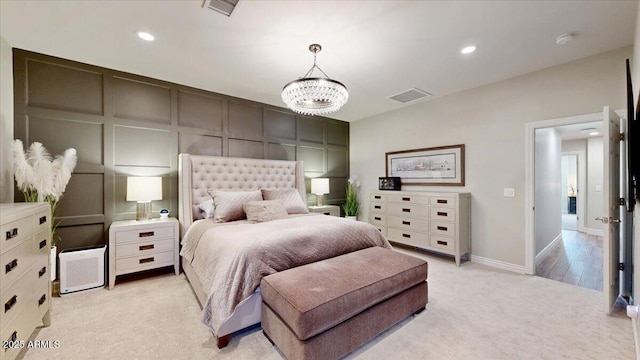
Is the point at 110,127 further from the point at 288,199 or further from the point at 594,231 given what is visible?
the point at 594,231

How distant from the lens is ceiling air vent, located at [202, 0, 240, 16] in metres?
1.96

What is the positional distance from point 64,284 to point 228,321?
2.17 m

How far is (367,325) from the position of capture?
180 cm

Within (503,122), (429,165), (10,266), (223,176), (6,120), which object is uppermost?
(503,122)

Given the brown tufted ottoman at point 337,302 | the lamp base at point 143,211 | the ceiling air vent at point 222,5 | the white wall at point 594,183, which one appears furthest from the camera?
the white wall at point 594,183

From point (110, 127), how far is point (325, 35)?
9.53 ft

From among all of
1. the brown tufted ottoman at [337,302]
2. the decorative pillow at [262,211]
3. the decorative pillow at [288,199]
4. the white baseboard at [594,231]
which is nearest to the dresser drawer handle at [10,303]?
the brown tufted ottoman at [337,302]

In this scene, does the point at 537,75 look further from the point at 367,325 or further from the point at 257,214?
the point at 257,214

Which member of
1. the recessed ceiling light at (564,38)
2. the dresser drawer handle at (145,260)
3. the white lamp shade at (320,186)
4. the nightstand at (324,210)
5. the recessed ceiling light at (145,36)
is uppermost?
the recessed ceiling light at (145,36)

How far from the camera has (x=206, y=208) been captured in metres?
3.41

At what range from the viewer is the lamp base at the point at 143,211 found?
3.23 meters

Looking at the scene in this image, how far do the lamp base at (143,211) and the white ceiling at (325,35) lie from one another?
174 centimetres

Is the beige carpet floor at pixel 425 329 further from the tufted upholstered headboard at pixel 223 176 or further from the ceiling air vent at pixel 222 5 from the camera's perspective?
the ceiling air vent at pixel 222 5

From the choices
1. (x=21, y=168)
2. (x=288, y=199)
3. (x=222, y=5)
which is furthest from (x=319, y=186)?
(x=21, y=168)
